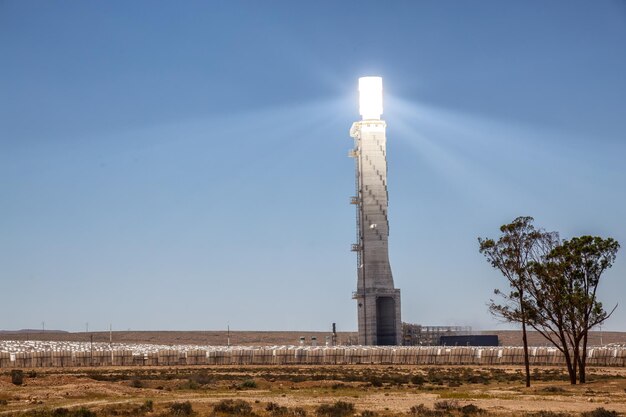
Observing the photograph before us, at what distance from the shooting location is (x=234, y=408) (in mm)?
46438

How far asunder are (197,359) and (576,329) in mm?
55705

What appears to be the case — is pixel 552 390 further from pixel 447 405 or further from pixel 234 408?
pixel 234 408

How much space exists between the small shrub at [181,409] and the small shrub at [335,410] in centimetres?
562

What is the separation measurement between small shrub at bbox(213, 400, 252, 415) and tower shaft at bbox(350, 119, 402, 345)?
76079mm

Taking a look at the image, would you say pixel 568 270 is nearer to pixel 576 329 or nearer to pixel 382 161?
pixel 576 329

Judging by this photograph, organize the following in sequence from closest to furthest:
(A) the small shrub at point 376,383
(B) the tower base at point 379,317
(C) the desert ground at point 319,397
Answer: (C) the desert ground at point 319,397 < (A) the small shrub at point 376,383 < (B) the tower base at point 379,317

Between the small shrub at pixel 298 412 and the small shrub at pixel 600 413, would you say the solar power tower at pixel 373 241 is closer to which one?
the small shrub at pixel 298 412

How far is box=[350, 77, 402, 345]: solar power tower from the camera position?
12431cm

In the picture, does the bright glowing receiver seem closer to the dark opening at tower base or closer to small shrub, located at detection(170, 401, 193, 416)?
the dark opening at tower base

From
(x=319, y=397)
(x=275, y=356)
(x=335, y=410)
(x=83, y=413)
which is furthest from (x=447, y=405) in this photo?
(x=275, y=356)

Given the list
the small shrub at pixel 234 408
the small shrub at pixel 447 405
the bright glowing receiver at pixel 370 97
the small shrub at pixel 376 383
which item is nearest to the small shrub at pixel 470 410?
the small shrub at pixel 447 405

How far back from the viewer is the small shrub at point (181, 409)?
4466 cm

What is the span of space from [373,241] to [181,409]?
80.4 m

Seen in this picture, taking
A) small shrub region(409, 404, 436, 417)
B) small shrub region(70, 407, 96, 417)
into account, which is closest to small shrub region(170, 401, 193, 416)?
small shrub region(70, 407, 96, 417)
